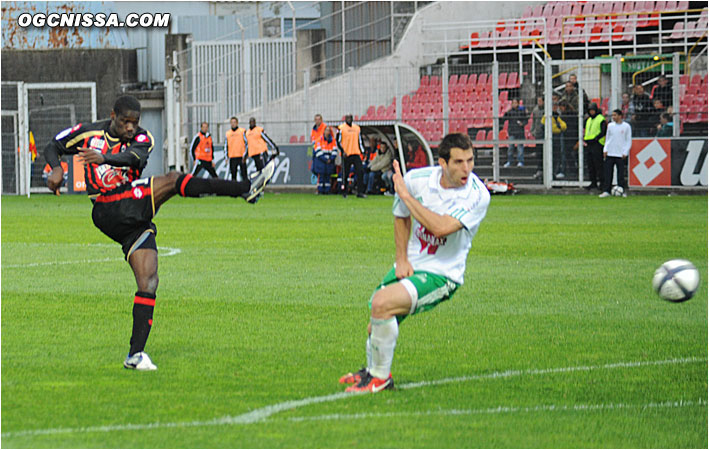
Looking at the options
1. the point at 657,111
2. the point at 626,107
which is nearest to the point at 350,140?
the point at 626,107

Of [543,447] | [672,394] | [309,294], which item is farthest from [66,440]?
[309,294]

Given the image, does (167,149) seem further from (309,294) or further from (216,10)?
(309,294)

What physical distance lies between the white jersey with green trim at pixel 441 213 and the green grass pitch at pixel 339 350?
2.39 ft

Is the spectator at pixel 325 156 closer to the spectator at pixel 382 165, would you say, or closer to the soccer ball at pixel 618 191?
the spectator at pixel 382 165

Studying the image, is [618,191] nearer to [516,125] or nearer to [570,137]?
[570,137]

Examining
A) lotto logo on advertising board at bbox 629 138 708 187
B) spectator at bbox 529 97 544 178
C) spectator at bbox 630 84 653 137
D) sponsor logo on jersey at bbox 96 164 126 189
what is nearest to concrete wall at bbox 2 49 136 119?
spectator at bbox 529 97 544 178

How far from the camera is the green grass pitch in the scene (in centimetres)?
555

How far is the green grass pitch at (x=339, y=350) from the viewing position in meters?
5.55

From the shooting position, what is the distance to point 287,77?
117 ft

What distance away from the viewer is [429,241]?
6473 mm

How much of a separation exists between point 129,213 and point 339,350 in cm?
172

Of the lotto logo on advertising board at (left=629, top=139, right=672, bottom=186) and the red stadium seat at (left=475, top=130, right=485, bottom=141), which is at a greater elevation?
the red stadium seat at (left=475, top=130, right=485, bottom=141)

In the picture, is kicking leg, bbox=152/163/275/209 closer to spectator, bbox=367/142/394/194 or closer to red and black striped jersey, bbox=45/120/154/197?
Result: red and black striped jersey, bbox=45/120/154/197

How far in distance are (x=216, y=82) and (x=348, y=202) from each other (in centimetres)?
1082
